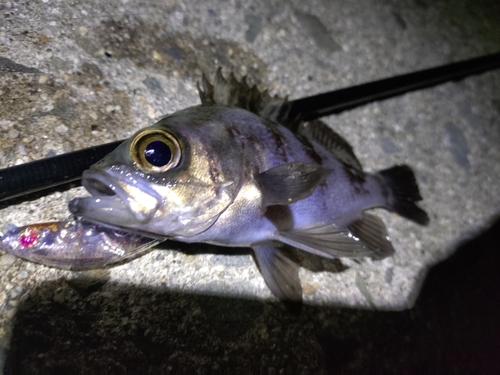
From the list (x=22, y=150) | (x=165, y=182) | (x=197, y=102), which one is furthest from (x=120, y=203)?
(x=197, y=102)

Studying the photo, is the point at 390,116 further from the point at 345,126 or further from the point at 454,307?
the point at 454,307

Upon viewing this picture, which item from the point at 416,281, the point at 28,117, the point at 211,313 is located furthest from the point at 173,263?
Result: the point at 416,281

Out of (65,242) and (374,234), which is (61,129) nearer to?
(65,242)

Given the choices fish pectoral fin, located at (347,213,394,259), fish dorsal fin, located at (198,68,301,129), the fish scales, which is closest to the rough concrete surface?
fish pectoral fin, located at (347,213,394,259)

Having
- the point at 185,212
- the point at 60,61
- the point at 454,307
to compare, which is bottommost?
the point at 454,307

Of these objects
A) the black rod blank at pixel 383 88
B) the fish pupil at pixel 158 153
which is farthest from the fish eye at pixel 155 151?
the black rod blank at pixel 383 88

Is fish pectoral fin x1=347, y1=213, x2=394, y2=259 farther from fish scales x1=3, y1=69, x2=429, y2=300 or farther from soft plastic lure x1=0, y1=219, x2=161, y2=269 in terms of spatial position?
soft plastic lure x1=0, y1=219, x2=161, y2=269
